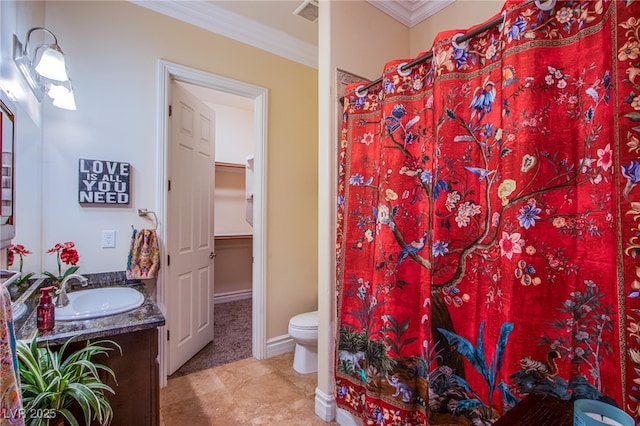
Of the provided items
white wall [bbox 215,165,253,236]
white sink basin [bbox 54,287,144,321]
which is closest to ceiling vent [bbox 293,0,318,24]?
white sink basin [bbox 54,287,144,321]

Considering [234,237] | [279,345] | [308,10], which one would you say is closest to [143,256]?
[279,345]

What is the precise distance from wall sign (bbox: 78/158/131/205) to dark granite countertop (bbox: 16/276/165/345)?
0.77 meters

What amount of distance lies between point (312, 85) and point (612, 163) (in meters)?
2.47

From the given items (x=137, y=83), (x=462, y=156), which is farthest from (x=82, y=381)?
(x=137, y=83)

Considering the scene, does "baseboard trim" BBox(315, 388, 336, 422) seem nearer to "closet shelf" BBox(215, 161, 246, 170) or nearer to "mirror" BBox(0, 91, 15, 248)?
"mirror" BBox(0, 91, 15, 248)

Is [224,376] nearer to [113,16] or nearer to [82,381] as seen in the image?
[82,381]

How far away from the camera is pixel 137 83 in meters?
2.05

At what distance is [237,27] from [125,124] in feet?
3.92

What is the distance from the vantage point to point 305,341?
2.26 metres

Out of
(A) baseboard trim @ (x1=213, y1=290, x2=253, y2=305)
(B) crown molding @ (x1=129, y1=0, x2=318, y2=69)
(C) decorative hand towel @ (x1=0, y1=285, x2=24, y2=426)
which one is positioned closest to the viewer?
(C) decorative hand towel @ (x1=0, y1=285, x2=24, y2=426)

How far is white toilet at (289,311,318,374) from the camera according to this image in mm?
2242

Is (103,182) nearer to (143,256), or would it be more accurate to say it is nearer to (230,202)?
(143,256)

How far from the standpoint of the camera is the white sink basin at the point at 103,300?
1419 mm

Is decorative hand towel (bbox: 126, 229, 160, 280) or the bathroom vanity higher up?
decorative hand towel (bbox: 126, 229, 160, 280)
